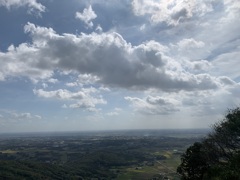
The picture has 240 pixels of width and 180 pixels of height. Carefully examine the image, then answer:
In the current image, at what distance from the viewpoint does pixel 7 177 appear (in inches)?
6289

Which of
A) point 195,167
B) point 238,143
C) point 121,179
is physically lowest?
point 121,179

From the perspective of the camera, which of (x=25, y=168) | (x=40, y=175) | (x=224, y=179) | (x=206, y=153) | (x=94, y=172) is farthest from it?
(x=94, y=172)

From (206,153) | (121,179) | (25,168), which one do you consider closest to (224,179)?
(206,153)

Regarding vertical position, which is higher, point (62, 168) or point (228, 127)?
point (228, 127)

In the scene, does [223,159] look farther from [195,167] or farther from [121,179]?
[121,179]

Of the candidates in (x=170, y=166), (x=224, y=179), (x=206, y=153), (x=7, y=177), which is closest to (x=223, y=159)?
(x=206, y=153)

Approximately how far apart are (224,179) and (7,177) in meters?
155

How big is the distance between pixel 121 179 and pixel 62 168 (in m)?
51.6

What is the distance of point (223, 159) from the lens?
50.3 meters

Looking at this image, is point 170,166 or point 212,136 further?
point 170,166

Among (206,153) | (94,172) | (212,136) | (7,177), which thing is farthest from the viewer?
(94,172)

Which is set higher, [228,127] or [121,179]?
[228,127]

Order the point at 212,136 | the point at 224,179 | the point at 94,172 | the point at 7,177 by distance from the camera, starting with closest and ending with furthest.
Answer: the point at 224,179
the point at 212,136
the point at 7,177
the point at 94,172

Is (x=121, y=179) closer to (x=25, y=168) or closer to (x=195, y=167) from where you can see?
(x=25, y=168)
